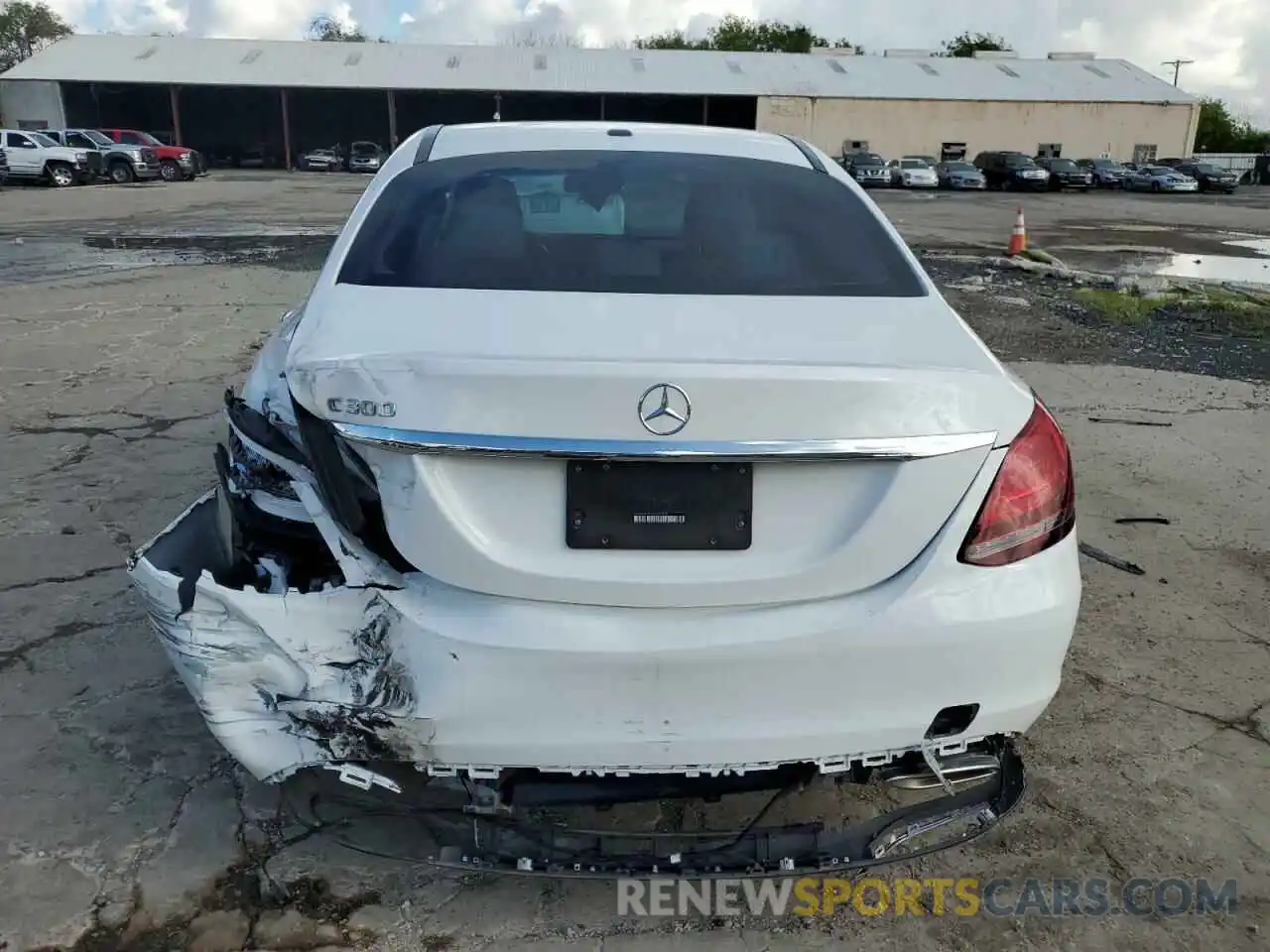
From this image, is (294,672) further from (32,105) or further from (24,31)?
(24,31)

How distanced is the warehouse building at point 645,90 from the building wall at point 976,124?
2.6 inches

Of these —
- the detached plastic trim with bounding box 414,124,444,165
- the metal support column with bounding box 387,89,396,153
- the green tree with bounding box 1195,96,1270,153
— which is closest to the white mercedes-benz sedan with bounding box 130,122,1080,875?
the detached plastic trim with bounding box 414,124,444,165

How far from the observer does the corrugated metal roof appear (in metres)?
47.3

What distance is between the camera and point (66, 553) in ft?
13.6

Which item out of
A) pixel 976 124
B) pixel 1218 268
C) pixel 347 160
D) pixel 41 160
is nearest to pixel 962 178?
pixel 976 124

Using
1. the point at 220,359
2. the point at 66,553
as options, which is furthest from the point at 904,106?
the point at 66,553

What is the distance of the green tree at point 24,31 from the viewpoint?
81.5 m

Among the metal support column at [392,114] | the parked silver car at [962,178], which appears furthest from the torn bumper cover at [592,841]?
the metal support column at [392,114]

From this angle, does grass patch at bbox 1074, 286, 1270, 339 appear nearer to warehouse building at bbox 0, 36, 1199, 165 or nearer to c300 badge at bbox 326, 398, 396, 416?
c300 badge at bbox 326, 398, 396, 416

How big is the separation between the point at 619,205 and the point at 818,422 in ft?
4.31

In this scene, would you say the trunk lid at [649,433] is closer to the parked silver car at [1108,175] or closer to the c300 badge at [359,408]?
the c300 badge at [359,408]

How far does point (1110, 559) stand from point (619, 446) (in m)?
3.23

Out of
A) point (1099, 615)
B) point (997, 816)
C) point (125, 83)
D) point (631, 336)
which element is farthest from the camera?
point (125, 83)

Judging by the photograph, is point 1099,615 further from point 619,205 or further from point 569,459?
point 569,459
